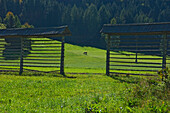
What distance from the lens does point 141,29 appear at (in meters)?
15.3

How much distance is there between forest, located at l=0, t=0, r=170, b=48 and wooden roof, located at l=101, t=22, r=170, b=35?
6516 centimetres

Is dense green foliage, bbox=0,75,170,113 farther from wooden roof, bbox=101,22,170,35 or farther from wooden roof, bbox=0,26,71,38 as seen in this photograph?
wooden roof, bbox=0,26,71,38

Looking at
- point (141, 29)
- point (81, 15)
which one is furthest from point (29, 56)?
point (81, 15)

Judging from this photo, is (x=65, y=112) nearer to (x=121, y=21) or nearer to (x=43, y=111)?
(x=43, y=111)

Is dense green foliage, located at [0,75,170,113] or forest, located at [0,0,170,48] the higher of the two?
forest, located at [0,0,170,48]

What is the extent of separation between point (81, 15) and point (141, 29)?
8974 cm

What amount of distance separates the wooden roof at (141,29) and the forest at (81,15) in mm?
65157

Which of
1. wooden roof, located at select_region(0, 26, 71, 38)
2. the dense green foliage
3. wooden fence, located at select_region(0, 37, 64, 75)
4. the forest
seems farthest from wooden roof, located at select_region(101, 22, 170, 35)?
the forest

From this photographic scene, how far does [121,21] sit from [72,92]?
8883 cm

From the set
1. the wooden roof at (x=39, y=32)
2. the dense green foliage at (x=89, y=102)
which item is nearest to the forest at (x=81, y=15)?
the wooden roof at (x=39, y=32)

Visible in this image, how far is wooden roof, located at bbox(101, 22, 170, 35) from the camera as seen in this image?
14.7m

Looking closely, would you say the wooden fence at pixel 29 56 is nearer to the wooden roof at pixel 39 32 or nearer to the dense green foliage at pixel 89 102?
the wooden roof at pixel 39 32

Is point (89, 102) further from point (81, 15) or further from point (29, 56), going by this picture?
point (81, 15)

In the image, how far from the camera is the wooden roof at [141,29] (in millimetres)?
14688
